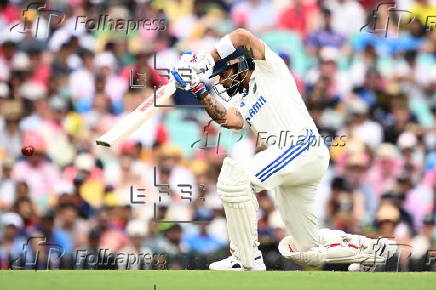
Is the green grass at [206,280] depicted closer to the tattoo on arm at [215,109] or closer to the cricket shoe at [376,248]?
the cricket shoe at [376,248]

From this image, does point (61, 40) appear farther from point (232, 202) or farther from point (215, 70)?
point (232, 202)

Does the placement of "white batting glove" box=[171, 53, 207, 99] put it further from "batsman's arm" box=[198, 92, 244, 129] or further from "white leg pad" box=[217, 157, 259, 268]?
"white leg pad" box=[217, 157, 259, 268]

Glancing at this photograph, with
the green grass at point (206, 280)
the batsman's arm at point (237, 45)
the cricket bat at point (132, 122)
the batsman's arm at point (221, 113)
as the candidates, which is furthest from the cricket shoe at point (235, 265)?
the batsman's arm at point (237, 45)

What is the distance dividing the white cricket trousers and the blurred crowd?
1.11m

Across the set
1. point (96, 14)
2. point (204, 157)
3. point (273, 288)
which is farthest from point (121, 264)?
point (96, 14)

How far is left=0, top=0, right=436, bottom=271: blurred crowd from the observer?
8531 millimetres

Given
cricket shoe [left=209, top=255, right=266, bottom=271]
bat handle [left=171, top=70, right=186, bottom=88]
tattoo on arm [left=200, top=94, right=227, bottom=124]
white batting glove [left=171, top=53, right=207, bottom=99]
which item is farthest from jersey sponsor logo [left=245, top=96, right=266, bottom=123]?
cricket shoe [left=209, top=255, right=266, bottom=271]

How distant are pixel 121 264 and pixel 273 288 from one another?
2.71 metres

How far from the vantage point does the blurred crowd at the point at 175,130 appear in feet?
28.0

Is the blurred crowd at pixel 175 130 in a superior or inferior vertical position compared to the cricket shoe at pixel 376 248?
superior

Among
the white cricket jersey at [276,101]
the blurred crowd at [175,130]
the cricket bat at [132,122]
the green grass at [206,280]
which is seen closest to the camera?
the green grass at [206,280]

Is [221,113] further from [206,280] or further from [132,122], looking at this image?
[206,280]

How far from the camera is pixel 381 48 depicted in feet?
33.8

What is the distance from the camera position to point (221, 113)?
6668mm
